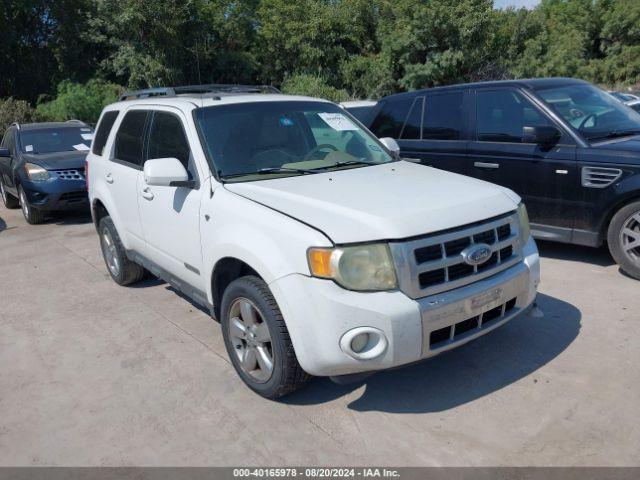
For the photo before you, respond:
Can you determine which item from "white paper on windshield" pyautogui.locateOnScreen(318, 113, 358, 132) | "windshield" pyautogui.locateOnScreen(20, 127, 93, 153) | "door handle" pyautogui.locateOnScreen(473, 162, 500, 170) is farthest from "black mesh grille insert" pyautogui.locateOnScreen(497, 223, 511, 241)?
"windshield" pyautogui.locateOnScreen(20, 127, 93, 153)

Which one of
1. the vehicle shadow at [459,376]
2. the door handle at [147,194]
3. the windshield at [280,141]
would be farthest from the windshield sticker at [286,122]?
the vehicle shadow at [459,376]

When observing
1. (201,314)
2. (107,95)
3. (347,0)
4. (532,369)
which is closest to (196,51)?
(107,95)

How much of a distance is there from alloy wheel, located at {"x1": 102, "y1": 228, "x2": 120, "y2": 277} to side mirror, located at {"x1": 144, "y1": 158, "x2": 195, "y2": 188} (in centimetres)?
203

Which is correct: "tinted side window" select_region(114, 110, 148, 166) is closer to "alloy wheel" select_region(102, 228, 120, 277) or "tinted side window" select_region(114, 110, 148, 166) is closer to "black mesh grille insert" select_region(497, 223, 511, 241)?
"alloy wheel" select_region(102, 228, 120, 277)

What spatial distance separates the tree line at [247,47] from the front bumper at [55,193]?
16.8 metres

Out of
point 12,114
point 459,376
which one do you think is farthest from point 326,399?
point 12,114

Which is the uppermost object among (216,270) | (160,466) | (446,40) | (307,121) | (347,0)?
(347,0)

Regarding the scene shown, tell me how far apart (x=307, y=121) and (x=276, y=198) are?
128cm

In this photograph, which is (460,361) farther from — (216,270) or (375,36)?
(375,36)

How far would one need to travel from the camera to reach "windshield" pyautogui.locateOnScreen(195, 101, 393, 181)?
3.98 meters

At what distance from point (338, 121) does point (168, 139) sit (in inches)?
53.5

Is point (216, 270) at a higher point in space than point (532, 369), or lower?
higher

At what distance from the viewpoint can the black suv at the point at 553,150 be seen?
5176 mm

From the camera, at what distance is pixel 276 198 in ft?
11.4
